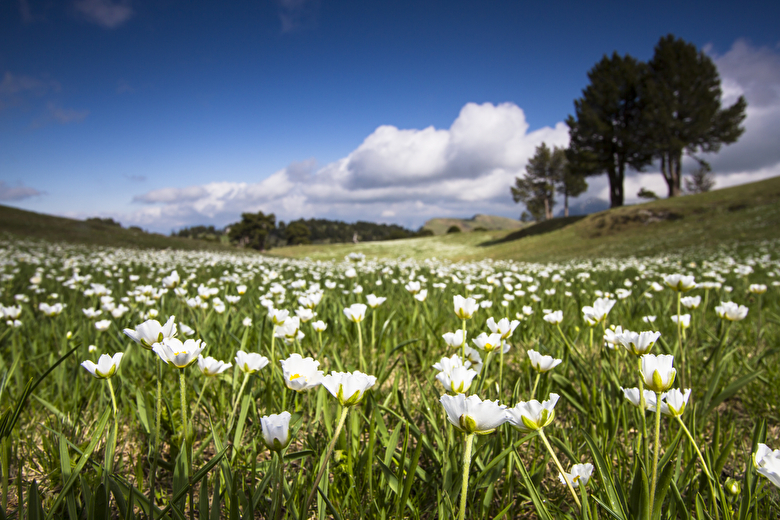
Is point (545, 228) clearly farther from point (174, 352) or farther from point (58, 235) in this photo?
point (174, 352)

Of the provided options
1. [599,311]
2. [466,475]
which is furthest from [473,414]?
[599,311]

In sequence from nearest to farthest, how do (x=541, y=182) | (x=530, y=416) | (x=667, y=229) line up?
(x=530, y=416) → (x=667, y=229) → (x=541, y=182)

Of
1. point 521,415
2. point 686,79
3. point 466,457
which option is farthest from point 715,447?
point 686,79

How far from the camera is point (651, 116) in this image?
102 feet

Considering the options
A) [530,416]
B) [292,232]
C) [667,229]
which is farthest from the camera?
[292,232]

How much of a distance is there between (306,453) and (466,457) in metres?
0.70

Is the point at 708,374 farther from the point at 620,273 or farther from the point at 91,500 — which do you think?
the point at 620,273

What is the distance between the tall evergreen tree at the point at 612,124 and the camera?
1325 inches

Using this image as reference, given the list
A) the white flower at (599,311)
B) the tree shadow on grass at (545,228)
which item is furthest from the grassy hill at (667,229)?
the white flower at (599,311)

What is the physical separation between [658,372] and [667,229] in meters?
27.6

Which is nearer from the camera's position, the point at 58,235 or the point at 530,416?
the point at 530,416

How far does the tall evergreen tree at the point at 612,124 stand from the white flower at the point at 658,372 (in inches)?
1536

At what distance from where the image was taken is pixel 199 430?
6.86 ft

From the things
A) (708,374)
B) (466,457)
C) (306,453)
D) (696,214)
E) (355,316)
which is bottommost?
(708,374)
